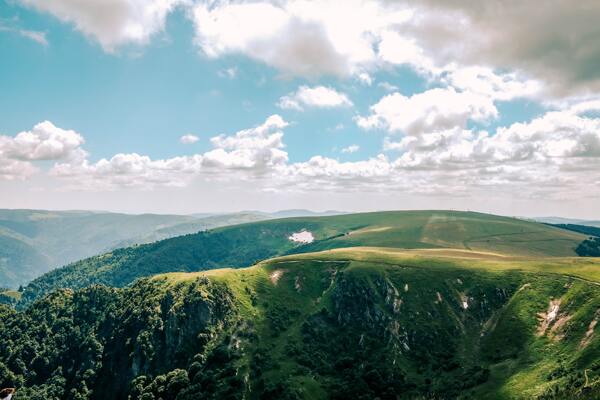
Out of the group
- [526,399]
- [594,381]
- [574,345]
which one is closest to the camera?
[594,381]

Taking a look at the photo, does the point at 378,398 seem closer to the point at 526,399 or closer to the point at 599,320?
the point at 526,399

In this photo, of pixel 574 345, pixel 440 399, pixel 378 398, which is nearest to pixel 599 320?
pixel 574 345

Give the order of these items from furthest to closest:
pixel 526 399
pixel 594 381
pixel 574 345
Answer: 1. pixel 574 345
2. pixel 526 399
3. pixel 594 381

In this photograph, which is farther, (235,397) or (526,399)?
(235,397)

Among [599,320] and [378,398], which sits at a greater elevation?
[599,320]

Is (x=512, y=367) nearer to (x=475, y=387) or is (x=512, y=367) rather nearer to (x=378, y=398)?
(x=475, y=387)

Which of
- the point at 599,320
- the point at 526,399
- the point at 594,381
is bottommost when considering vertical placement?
the point at 526,399

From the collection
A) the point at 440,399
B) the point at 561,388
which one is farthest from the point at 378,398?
Answer: the point at 561,388

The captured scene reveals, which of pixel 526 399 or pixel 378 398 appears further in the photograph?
pixel 378 398

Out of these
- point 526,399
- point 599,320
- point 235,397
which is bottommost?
point 235,397
